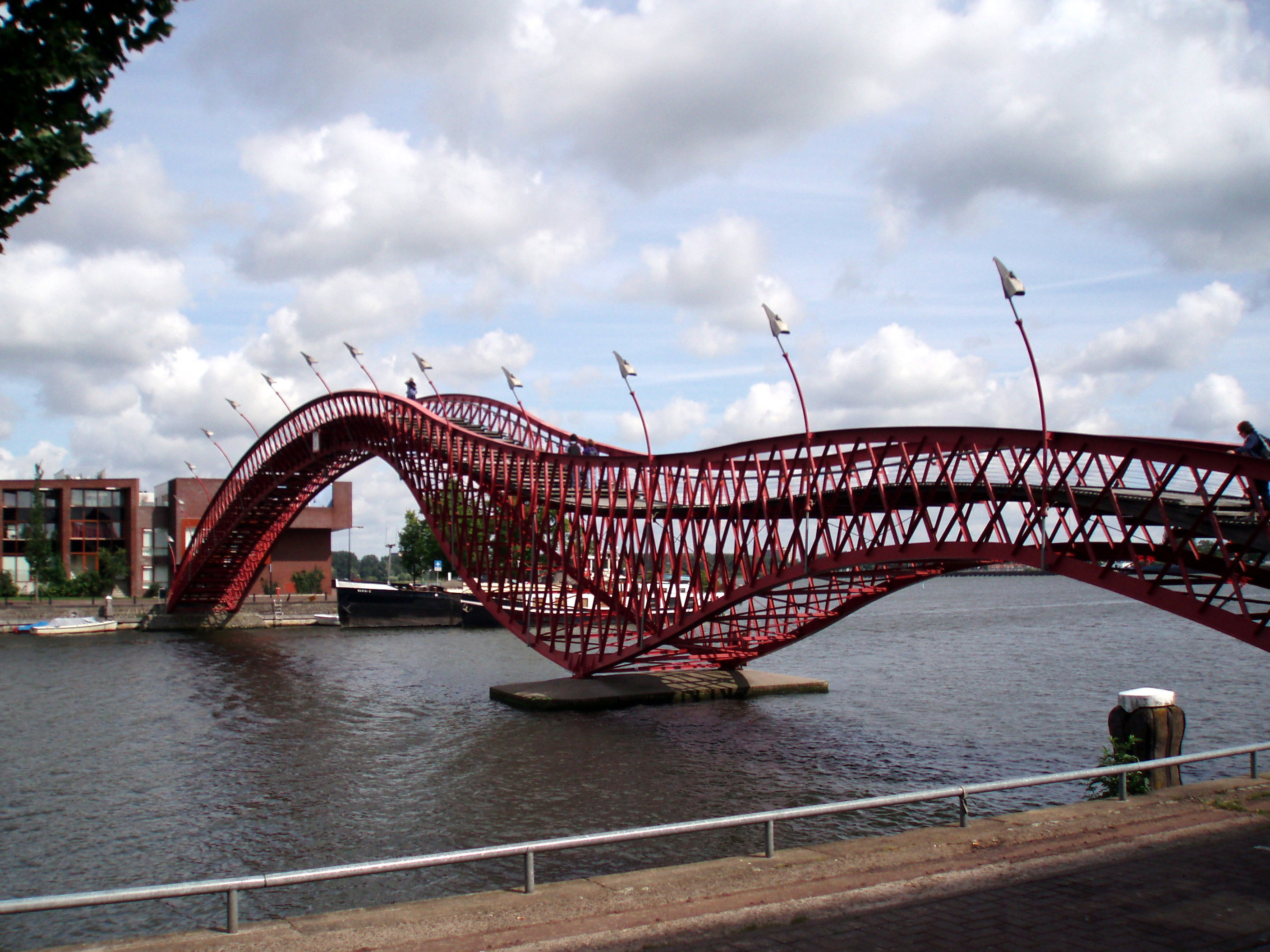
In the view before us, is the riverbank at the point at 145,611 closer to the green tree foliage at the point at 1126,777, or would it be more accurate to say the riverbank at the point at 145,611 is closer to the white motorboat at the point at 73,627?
Result: the white motorboat at the point at 73,627

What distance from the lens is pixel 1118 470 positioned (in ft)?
72.9

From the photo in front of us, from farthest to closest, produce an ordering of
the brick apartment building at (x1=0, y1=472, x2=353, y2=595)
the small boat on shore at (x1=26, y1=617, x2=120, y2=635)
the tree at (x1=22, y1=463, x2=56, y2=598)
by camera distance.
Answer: the brick apartment building at (x1=0, y1=472, x2=353, y2=595) → the tree at (x1=22, y1=463, x2=56, y2=598) → the small boat on shore at (x1=26, y1=617, x2=120, y2=635)

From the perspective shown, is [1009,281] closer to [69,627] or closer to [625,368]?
[625,368]

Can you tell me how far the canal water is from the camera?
2023 cm

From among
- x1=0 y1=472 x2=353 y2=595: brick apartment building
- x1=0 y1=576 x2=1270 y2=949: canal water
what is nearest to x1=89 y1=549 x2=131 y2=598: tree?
x1=0 y1=472 x2=353 y2=595: brick apartment building

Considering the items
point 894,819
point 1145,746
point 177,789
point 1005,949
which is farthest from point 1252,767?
point 177,789

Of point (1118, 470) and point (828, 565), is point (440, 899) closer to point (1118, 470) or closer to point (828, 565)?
point (1118, 470)

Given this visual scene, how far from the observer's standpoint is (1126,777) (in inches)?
670

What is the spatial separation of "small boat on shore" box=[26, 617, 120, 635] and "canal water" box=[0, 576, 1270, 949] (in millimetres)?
25503

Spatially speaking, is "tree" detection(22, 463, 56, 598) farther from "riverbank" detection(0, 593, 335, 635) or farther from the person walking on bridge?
the person walking on bridge

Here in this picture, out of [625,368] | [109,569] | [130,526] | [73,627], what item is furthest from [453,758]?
[130,526]

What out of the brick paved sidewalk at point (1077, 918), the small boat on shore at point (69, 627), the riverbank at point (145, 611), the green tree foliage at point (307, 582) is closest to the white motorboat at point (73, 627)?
the small boat on shore at point (69, 627)

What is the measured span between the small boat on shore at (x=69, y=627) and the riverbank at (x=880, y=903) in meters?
83.0

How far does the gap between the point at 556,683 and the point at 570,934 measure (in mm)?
31150
